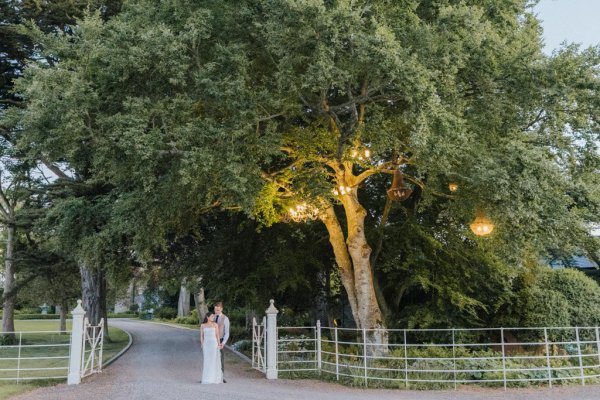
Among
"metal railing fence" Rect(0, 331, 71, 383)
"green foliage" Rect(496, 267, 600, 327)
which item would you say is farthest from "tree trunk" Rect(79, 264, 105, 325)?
"green foliage" Rect(496, 267, 600, 327)

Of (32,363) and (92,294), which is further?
(92,294)

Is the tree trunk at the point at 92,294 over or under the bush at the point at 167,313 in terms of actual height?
over

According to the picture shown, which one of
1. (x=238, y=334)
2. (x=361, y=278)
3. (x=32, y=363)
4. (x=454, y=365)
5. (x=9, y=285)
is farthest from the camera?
(x=238, y=334)

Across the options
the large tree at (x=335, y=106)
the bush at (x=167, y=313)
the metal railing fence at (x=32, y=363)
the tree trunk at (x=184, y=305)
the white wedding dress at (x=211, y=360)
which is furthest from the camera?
the bush at (x=167, y=313)

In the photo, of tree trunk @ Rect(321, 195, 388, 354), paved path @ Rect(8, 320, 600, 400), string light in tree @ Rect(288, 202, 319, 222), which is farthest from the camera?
tree trunk @ Rect(321, 195, 388, 354)

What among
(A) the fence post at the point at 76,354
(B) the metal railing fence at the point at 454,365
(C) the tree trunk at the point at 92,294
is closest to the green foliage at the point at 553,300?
(B) the metal railing fence at the point at 454,365

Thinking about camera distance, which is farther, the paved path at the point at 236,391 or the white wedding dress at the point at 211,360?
the white wedding dress at the point at 211,360

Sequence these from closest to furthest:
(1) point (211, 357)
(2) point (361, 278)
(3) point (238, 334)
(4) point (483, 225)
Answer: (1) point (211, 357) → (4) point (483, 225) → (2) point (361, 278) → (3) point (238, 334)

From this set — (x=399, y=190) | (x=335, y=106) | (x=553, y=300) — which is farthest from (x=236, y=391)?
(x=553, y=300)

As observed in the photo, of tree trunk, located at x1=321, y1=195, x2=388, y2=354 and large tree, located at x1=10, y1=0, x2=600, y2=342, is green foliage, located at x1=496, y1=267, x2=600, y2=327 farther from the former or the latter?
tree trunk, located at x1=321, y1=195, x2=388, y2=354

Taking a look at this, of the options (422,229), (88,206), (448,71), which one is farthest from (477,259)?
(88,206)

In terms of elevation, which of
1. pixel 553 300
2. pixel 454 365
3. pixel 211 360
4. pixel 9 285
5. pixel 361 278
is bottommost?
pixel 454 365

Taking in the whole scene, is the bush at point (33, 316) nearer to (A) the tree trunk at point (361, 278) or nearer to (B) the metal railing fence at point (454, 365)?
(B) the metal railing fence at point (454, 365)

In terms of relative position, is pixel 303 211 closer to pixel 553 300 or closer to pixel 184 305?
pixel 553 300
